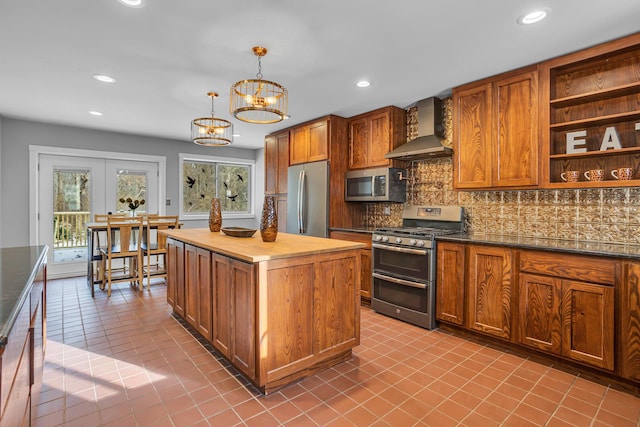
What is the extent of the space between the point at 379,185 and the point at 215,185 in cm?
410

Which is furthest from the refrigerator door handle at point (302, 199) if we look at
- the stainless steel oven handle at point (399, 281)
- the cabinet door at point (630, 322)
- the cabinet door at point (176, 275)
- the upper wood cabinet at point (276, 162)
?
the cabinet door at point (630, 322)

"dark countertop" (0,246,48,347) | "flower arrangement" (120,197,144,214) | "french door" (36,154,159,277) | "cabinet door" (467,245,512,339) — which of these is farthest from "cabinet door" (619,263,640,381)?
"french door" (36,154,159,277)

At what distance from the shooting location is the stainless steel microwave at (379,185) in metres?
3.95

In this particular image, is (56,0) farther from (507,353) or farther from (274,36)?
(507,353)

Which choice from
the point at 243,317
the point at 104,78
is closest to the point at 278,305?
the point at 243,317

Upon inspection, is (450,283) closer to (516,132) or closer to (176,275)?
(516,132)

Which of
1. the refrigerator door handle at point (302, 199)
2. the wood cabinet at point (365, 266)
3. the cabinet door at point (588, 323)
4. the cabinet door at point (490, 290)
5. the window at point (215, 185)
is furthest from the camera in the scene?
the window at point (215, 185)

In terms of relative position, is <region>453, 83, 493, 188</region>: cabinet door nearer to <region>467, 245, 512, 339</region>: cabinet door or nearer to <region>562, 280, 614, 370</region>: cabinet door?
<region>467, 245, 512, 339</region>: cabinet door

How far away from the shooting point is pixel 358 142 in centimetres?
439

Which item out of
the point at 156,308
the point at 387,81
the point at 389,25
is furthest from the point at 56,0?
the point at 156,308

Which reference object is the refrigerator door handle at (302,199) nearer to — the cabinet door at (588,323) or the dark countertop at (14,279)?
the dark countertop at (14,279)

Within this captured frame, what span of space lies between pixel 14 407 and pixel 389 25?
2.68 meters

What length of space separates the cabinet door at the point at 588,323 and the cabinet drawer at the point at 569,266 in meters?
0.05

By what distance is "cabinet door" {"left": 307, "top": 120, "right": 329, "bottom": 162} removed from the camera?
4414 millimetres
